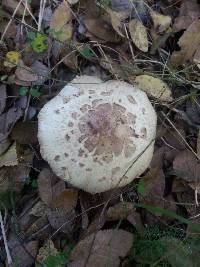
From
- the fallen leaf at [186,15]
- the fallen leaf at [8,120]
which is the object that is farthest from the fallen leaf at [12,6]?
the fallen leaf at [186,15]

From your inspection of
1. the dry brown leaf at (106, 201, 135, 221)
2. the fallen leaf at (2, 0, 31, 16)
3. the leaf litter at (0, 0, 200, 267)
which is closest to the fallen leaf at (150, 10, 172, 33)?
the leaf litter at (0, 0, 200, 267)

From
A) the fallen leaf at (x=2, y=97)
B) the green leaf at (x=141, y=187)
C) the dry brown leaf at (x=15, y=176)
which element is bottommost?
the green leaf at (x=141, y=187)

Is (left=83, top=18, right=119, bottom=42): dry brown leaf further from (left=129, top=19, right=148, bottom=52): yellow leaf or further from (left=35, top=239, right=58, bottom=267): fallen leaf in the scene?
(left=35, top=239, right=58, bottom=267): fallen leaf

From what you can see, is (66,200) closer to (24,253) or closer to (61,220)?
(61,220)

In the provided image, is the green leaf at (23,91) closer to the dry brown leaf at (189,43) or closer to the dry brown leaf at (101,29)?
the dry brown leaf at (101,29)

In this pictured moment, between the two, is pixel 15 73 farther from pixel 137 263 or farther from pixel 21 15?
pixel 137 263

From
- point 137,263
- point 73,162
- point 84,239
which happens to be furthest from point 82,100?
point 137,263

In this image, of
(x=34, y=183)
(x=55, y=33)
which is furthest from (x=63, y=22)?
(x=34, y=183)
